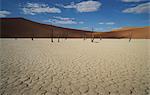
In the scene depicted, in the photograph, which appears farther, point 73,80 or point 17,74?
point 17,74

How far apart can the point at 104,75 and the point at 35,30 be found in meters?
66.0

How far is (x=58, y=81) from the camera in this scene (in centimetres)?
493

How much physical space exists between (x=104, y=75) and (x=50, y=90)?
2126 mm

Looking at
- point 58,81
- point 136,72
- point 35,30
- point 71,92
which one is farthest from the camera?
point 35,30

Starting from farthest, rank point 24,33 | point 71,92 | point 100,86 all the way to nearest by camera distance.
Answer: point 24,33 < point 100,86 < point 71,92

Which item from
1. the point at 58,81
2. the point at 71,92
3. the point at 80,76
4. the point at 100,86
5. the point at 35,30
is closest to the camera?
the point at 71,92

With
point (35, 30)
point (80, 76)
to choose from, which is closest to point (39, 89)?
point (80, 76)

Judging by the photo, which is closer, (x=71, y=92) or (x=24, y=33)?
(x=71, y=92)

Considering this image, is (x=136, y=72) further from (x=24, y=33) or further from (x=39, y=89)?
(x=24, y=33)

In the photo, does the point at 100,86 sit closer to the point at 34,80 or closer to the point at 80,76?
the point at 80,76

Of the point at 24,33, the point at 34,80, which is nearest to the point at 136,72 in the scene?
the point at 34,80

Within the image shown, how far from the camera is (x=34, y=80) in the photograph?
4.98 meters

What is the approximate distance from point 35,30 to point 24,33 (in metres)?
7.07

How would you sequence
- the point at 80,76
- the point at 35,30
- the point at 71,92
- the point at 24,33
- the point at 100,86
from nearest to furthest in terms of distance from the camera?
1. the point at 71,92
2. the point at 100,86
3. the point at 80,76
4. the point at 24,33
5. the point at 35,30
